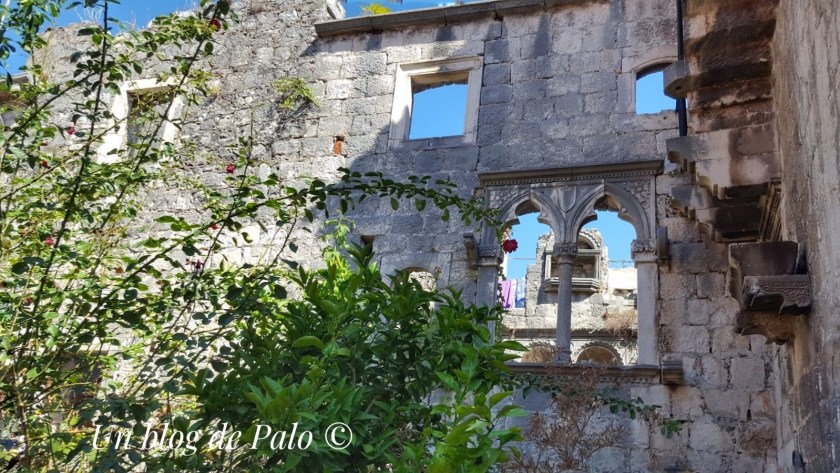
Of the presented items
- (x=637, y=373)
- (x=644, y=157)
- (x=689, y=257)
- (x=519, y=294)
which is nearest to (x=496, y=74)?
(x=644, y=157)

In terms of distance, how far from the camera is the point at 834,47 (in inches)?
94.3

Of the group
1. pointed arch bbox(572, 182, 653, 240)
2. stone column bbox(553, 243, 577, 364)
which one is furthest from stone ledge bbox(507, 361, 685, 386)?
pointed arch bbox(572, 182, 653, 240)

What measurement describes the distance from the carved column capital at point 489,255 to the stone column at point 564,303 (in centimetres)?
45

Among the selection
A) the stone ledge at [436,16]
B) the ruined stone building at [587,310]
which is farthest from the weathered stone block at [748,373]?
the ruined stone building at [587,310]

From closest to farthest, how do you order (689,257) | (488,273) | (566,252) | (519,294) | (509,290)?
(689,257) < (566,252) < (488,273) < (509,290) < (519,294)

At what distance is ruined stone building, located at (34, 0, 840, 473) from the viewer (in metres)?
2.88

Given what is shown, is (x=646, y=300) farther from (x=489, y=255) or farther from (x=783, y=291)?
(x=783, y=291)

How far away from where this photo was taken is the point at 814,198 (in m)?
2.65

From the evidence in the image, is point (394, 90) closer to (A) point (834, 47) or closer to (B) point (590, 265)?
(A) point (834, 47)

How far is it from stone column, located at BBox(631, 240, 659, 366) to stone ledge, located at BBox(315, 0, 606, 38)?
2384 mm

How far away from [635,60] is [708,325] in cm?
232

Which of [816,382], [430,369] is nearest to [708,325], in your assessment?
[816,382]

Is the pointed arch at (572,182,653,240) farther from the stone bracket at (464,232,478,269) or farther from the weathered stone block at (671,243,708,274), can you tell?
the stone bracket at (464,232,478,269)

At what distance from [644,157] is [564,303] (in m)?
1.32
